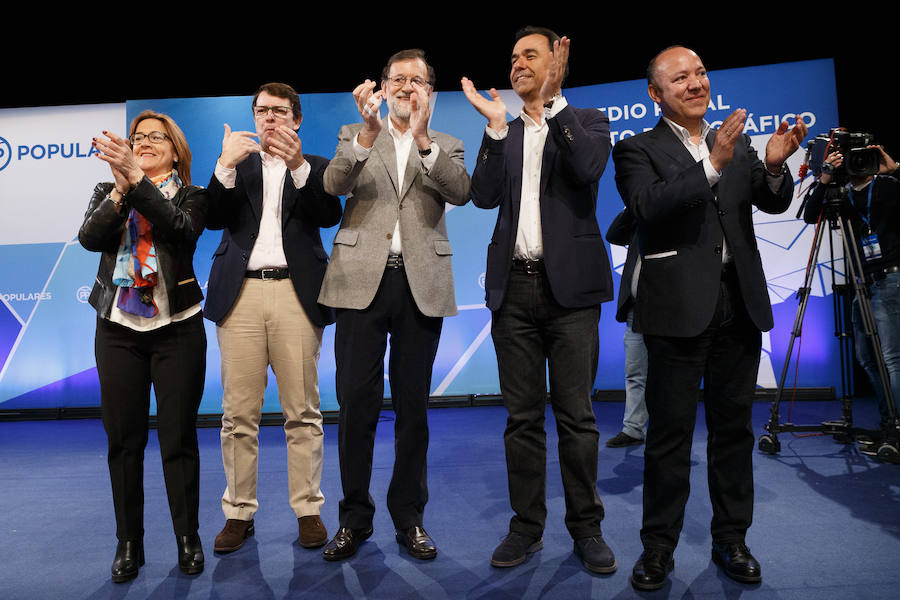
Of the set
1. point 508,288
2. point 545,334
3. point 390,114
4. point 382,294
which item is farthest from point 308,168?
point 545,334

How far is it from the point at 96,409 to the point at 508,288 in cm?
495

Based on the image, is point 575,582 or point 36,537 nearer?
point 575,582

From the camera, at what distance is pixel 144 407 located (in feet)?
7.65

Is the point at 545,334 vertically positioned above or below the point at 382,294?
below

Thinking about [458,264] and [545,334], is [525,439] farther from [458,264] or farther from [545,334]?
[458,264]

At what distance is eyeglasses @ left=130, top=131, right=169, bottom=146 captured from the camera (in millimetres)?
2408

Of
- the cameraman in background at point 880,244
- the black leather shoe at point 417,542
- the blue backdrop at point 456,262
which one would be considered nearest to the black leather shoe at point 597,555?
the black leather shoe at point 417,542

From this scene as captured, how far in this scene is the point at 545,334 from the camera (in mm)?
2377

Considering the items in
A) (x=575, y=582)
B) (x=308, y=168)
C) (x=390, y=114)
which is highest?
(x=390, y=114)

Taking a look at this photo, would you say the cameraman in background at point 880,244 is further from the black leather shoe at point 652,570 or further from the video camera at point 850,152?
the black leather shoe at point 652,570

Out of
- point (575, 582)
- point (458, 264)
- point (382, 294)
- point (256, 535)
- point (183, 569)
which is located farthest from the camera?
point (458, 264)

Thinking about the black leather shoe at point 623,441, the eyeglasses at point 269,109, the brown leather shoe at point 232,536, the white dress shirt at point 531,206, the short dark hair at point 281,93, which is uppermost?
the short dark hair at point 281,93

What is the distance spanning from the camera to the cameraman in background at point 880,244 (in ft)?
12.7

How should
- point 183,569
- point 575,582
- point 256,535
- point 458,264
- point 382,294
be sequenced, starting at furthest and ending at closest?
point 458,264, point 256,535, point 382,294, point 183,569, point 575,582
